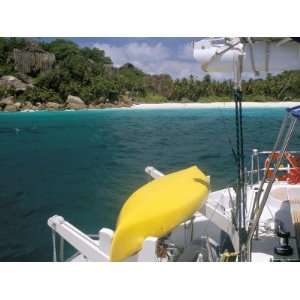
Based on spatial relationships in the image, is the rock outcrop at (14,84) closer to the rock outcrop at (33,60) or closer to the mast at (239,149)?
the rock outcrop at (33,60)

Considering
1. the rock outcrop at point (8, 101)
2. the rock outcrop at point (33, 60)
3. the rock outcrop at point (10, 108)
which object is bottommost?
the rock outcrop at point (10, 108)

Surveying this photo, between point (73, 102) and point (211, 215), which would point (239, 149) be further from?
point (73, 102)

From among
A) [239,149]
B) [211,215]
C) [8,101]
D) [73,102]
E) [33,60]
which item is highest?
[33,60]

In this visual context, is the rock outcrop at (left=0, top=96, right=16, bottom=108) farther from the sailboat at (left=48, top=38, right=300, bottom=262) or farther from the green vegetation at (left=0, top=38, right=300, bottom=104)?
the sailboat at (left=48, top=38, right=300, bottom=262)

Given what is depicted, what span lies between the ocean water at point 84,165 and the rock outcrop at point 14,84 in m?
3.80

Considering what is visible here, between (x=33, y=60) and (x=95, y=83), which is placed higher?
(x=33, y=60)

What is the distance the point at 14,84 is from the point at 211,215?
155 ft

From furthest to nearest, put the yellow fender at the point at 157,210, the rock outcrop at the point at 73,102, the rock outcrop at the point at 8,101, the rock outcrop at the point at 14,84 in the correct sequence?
the rock outcrop at the point at 73,102, the rock outcrop at the point at 8,101, the rock outcrop at the point at 14,84, the yellow fender at the point at 157,210

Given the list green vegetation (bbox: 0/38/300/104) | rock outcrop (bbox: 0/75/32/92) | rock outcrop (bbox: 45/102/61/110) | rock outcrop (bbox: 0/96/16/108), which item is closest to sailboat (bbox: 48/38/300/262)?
green vegetation (bbox: 0/38/300/104)

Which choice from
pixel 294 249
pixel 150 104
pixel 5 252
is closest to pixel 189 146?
pixel 5 252

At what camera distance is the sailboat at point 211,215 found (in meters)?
5.00

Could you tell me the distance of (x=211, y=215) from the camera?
6.23 m

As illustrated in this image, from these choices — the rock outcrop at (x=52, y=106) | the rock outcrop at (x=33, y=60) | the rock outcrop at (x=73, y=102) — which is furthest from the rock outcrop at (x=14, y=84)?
the rock outcrop at (x=73, y=102)

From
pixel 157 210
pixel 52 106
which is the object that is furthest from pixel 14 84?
pixel 157 210
